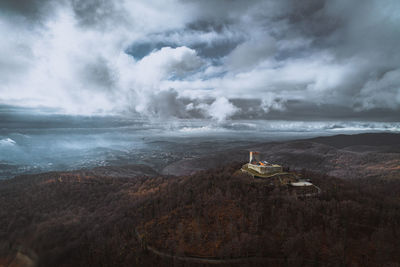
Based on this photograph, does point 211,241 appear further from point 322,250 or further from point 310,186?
point 310,186

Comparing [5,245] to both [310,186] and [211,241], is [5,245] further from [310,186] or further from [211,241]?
[310,186]

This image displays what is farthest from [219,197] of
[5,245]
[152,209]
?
[5,245]

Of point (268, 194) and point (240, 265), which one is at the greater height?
point (268, 194)

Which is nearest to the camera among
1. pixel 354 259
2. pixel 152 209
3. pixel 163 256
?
pixel 354 259

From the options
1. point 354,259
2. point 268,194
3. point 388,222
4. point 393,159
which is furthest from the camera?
point 393,159

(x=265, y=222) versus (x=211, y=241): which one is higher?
(x=265, y=222)

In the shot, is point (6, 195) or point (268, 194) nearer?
point (268, 194)

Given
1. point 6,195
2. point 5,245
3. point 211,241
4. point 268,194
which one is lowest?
point 6,195

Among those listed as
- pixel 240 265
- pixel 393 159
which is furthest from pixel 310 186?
pixel 393 159

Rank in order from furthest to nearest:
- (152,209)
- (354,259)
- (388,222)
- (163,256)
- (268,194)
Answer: (152,209) → (268,194) → (388,222) → (163,256) → (354,259)
